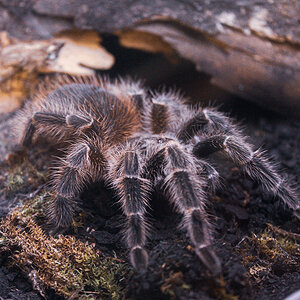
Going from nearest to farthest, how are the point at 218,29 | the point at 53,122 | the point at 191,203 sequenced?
the point at 191,203 < the point at 53,122 < the point at 218,29

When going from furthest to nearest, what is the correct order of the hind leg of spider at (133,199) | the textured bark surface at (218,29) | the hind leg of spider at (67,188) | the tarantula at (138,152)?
the textured bark surface at (218,29) → the hind leg of spider at (67,188) → the tarantula at (138,152) → the hind leg of spider at (133,199)

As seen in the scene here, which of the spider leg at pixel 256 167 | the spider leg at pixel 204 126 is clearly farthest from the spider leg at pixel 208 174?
the spider leg at pixel 204 126

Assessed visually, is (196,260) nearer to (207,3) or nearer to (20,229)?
(20,229)

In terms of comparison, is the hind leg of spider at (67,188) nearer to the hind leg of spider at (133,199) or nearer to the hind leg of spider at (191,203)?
the hind leg of spider at (133,199)

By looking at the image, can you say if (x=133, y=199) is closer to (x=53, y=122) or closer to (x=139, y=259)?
(x=139, y=259)

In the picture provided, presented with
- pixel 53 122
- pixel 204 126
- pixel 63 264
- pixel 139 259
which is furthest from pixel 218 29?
pixel 63 264

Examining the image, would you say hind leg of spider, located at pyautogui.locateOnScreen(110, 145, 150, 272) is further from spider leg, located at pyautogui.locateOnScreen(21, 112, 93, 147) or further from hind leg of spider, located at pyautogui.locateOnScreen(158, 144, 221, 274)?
spider leg, located at pyautogui.locateOnScreen(21, 112, 93, 147)

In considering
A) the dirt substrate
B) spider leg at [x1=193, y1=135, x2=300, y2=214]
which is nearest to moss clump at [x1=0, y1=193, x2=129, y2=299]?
the dirt substrate
